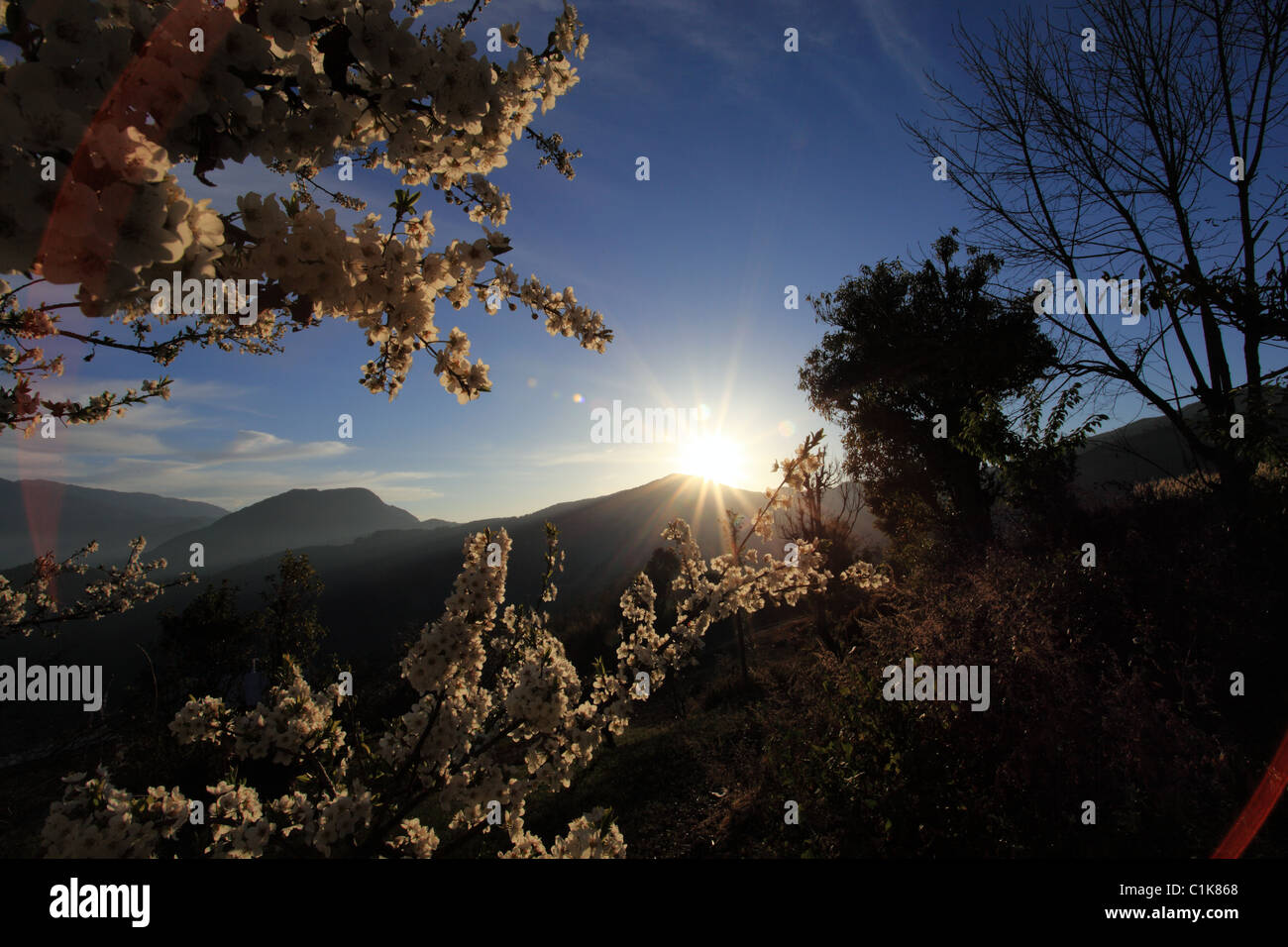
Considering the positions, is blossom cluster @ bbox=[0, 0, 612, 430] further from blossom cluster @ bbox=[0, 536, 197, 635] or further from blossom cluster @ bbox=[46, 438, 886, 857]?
blossom cluster @ bbox=[0, 536, 197, 635]

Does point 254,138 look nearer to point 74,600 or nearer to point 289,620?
point 74,600

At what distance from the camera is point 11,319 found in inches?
116

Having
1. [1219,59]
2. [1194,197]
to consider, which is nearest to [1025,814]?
[1194,197]

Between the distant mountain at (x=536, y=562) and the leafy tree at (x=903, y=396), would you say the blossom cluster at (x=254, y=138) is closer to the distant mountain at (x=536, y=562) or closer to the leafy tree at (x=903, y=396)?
A: the leafy tree at (x=903, y=396)

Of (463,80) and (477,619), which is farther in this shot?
(477,619)

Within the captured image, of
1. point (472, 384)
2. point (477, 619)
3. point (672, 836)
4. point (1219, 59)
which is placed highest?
point (1219, 59)

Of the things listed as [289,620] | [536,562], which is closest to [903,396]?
[289,620]

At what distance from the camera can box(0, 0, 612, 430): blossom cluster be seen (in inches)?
35.7

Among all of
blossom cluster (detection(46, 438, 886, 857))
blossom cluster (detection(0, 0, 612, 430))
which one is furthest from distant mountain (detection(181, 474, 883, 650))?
blossom cluster (detection(0, 0, 612, 430))

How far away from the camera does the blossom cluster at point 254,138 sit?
0.91 metres

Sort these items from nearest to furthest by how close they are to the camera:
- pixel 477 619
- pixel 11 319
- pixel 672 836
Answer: pixel 477 619 → pixel 11 319 → pixel 672 836

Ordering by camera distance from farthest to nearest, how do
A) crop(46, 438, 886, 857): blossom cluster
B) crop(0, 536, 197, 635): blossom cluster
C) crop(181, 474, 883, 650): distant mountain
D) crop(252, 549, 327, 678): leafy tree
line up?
crop(181, 474, 883, 650): distant mountain, crop(252, 549, 327, 678): leafy tree, crop(0, 536, 197, 635): blossom cluster, crop(46, 438, 886, 857): blossom cluster
